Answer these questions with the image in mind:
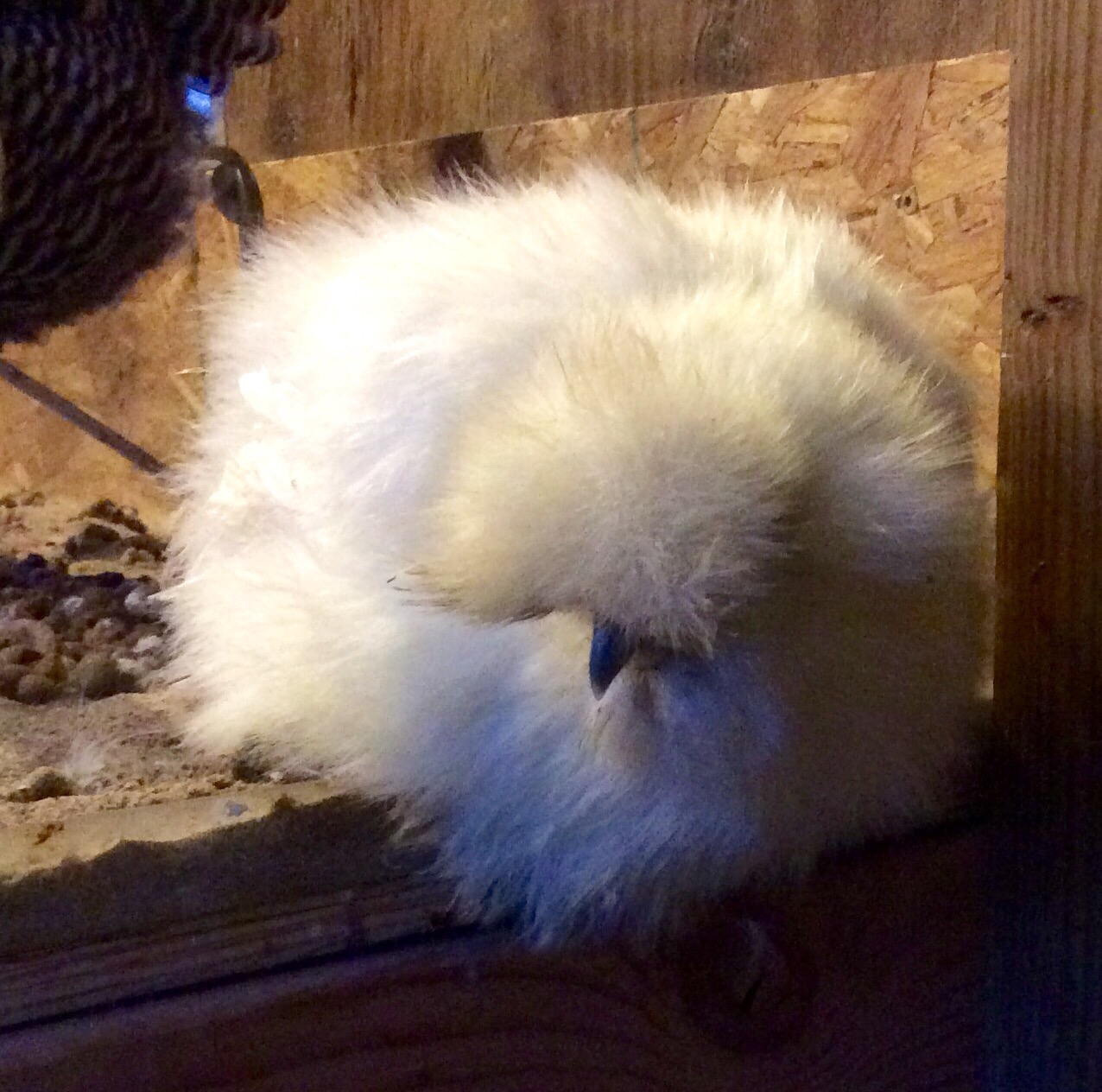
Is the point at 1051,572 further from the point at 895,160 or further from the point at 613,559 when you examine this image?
the point at 895,160

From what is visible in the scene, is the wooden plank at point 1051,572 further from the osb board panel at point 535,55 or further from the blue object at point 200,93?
the blue object at point 200,93

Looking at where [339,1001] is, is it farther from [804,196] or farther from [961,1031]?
[804,196]

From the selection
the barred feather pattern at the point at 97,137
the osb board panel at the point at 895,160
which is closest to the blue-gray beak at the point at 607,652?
the osb board panel at the point at 895,160

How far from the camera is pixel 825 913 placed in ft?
2.41

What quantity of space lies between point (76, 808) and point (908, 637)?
19.1 inches

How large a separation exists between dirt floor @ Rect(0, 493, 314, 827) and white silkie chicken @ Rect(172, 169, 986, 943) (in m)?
0.05

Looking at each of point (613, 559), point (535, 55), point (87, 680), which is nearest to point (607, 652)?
point (613, 559)

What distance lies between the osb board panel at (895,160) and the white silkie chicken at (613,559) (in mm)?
230

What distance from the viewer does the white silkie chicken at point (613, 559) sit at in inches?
21.4

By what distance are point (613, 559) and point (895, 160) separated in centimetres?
→ 70

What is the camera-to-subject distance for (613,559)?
53 cm

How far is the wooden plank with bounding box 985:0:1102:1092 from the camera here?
683mm

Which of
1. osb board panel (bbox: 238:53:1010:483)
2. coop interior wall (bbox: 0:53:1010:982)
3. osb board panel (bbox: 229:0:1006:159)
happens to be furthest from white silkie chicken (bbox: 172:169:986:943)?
osb board panel (bbox: 229:0:1006:159)

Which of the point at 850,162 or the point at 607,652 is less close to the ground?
the point at 850,162
